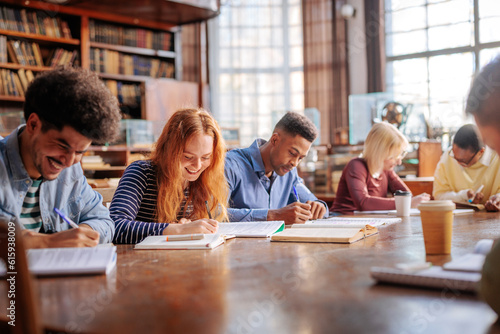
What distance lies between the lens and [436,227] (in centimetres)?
127

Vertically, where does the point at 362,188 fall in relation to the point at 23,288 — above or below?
below

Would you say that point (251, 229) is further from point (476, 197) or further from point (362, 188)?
point (476, 197)

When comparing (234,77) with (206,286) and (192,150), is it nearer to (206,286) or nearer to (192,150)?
(192,150)

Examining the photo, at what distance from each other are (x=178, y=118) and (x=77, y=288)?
43.2 inches

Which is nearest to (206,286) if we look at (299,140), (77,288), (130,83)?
(77,288)

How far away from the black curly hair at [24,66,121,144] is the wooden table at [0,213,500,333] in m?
0.36

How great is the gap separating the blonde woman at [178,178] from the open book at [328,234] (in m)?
0.39

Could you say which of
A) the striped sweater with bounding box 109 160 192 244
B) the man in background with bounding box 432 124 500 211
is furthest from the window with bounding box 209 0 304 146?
the striped sweater with bounding box 109 160 192 244

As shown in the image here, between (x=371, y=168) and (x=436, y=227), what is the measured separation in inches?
78.3

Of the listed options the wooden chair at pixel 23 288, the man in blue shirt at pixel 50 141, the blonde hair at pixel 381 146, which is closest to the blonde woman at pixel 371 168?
the blonde hair at pixel 381 146

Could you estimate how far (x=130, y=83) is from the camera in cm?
632

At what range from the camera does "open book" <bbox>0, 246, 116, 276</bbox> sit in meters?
1.08

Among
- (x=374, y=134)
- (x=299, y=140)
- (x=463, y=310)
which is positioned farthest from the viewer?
(x=374, y=134)

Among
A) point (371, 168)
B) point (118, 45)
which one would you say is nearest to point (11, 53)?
point (118, 45)
